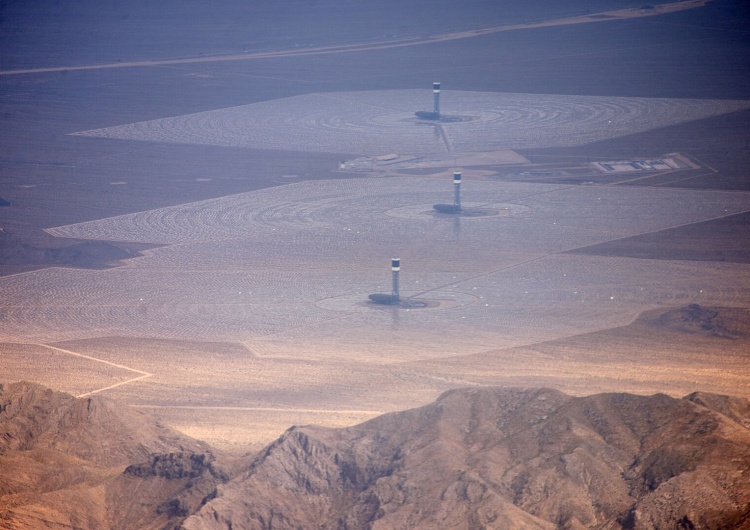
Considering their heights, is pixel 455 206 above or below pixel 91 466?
above

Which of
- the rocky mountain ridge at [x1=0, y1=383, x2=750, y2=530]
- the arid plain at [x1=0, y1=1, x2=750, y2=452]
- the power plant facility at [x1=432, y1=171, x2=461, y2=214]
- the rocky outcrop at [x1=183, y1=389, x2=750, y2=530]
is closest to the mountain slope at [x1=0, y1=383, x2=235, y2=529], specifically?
the rocky mountain ridge at [x1=0, y1=383, x2=750, y2=530]

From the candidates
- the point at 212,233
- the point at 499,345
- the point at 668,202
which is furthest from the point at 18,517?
the point at 668,202

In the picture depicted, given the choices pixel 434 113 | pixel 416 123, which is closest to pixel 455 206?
pixel 416 123

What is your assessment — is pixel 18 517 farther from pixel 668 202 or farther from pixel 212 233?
pixel 668 202

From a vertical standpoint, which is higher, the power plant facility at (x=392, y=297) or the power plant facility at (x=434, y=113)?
the power plant facility at (x=434, y=113)

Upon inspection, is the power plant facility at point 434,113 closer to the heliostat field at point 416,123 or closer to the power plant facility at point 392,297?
the heliostat field at point 416,123

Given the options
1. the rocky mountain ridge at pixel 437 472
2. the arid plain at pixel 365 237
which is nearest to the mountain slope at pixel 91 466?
the rocky mountain ridge at pixel 437 472

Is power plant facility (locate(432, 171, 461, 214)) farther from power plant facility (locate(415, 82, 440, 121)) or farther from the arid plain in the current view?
power plant facility (locate(415, 82, 440, 121))

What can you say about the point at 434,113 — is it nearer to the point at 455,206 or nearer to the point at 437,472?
the point at 455,206

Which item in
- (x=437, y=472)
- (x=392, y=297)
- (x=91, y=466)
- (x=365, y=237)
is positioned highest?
(x=365, y=237)
